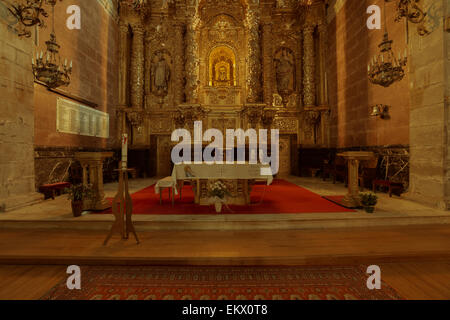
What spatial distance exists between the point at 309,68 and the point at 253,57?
2.96m

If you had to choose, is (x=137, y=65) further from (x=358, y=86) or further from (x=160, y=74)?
(x=358, y=86)

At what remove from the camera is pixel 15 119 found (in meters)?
5.40

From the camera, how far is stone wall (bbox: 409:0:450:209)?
16.5 ft

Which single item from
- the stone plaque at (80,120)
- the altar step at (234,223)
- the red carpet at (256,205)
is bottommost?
the altar step at (234,223)

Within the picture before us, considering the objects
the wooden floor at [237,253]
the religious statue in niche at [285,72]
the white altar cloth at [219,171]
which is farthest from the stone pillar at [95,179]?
the religious statue in niche at [285,72]

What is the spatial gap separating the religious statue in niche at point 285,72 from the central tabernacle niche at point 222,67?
2.25m

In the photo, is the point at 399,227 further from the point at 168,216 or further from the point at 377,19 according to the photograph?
the point at 377,19

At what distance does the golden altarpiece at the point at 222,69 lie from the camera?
37.2 ft

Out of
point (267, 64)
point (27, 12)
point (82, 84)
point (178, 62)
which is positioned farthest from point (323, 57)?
point (27, 12)

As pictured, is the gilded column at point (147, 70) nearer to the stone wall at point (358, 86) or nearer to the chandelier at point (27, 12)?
the chandelier at point (27, 12)

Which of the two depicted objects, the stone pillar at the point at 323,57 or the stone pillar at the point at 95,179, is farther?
the stone pillar at the point at 323,57

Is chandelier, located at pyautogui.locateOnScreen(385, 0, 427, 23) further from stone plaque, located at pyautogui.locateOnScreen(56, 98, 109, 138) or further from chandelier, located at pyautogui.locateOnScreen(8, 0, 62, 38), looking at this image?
stone plaque, located at pyautogui.locateOnScreen(56, 98, 109, 138)

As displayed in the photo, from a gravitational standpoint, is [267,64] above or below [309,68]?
above

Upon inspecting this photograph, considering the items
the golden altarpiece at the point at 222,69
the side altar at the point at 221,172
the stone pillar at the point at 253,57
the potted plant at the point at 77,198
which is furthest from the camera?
the golden altarpiece at the point at 222,69
